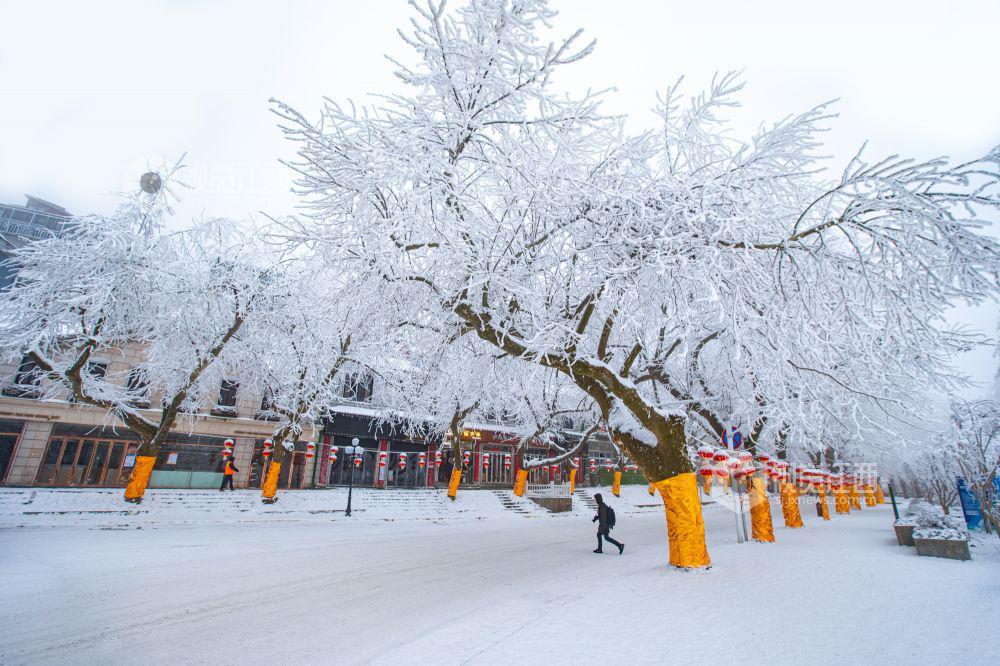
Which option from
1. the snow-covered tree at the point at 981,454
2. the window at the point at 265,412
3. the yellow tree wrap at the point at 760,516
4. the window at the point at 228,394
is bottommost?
the yellow tree wrap at the point at 760,516

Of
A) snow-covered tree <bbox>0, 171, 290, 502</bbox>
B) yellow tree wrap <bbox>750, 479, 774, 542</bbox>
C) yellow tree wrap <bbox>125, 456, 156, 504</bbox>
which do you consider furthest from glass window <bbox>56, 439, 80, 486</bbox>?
yellow tree wrap <bbox>750, 479, 774, 542</bbox>

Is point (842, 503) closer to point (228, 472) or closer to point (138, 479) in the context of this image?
point (228, 472)

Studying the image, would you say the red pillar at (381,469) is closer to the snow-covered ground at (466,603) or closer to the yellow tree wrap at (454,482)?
the yellow tree wrap at (454,482)

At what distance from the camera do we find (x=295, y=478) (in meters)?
25.3

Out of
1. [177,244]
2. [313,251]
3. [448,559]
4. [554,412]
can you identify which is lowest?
[448,559]

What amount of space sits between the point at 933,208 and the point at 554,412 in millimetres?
15782

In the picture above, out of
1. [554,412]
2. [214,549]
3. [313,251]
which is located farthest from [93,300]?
[554,412]

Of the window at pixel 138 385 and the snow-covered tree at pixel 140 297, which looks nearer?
the snow-covered tree at pixel 140 297

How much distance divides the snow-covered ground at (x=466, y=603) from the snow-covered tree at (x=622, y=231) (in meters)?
2.27

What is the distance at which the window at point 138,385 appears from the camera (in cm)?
1835

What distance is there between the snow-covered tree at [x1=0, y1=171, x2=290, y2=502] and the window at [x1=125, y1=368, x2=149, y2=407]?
6.45ft

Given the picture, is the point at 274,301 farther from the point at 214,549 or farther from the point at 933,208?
the point at 933,208

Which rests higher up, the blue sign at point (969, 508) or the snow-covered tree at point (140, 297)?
the snow-covered tree at point (140, 297)

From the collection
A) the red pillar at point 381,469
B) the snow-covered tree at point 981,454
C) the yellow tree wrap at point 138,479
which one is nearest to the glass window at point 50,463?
the yellow tree wrap at point 138,479
